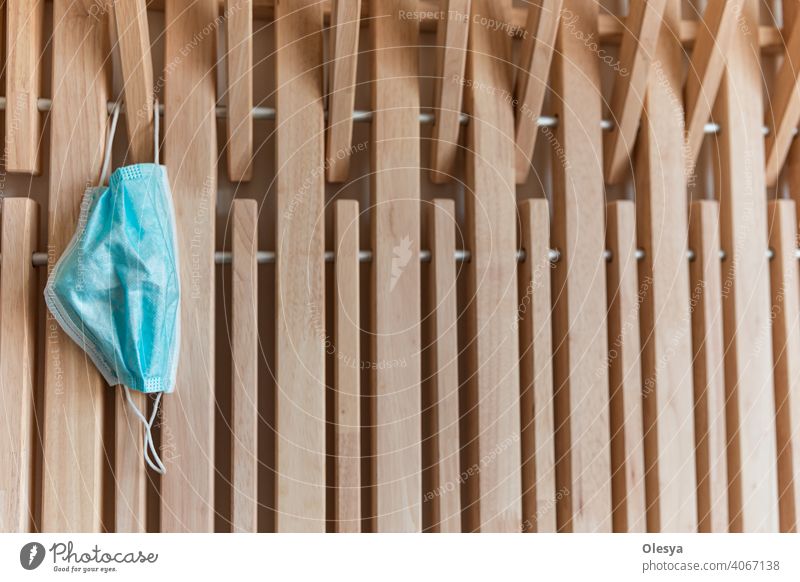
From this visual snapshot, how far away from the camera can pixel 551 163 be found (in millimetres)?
854

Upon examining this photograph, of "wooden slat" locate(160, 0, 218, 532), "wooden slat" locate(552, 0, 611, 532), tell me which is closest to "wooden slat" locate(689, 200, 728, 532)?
"wooden slat" locate(552, 0, 611, 532)

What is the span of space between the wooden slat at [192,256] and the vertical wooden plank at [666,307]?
477 millimetres

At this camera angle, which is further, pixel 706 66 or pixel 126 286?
pixel 706 66

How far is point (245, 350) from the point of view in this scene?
77cm

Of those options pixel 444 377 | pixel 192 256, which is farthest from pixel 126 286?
pixel 444 377

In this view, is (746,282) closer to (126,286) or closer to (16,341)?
(126,286)

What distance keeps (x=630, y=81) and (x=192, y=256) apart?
50 centimetres

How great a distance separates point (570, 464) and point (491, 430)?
0.32ft

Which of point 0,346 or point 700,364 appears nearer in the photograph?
point 0,346

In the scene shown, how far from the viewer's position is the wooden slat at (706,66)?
0.80 m

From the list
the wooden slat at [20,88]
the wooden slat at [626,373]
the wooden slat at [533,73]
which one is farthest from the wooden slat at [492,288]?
the wooden slat at [20,88]

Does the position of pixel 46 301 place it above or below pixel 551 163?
below
